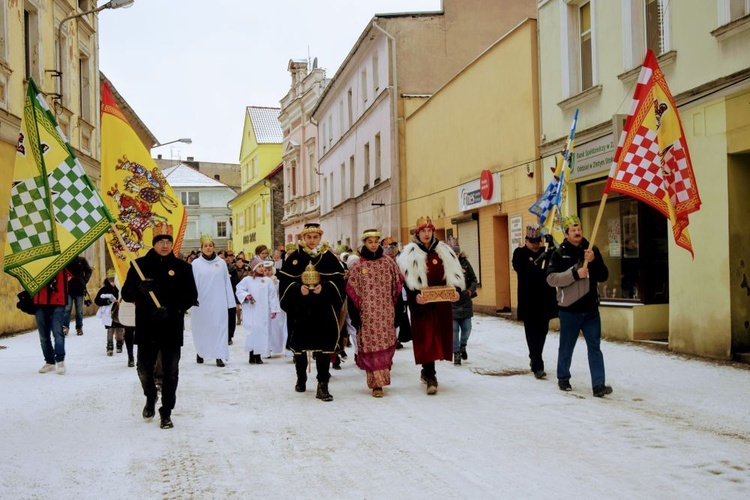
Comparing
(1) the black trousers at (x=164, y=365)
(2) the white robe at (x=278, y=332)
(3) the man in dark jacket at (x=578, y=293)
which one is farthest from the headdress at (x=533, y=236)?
(1) the black trousers at (x=164, y=365)

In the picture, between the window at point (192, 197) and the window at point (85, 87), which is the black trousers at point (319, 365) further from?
the window at point (192, 197)

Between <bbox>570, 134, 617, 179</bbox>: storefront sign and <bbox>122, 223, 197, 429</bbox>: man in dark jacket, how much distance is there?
7931 millimetres

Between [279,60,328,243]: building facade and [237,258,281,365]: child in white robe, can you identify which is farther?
[279,60,328,243]: building facade

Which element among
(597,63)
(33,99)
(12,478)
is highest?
(597,63)

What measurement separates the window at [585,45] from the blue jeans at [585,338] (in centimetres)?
709

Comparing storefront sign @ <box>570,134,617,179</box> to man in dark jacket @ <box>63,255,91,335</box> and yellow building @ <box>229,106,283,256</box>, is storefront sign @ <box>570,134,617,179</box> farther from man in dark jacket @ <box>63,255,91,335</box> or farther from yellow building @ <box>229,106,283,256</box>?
yellow building @ <box>229,106,283,256</box>

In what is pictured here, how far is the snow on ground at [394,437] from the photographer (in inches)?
202

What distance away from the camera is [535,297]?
10031mm

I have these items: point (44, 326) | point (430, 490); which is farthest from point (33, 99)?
point (430, 490)

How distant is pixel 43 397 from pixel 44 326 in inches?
81.4

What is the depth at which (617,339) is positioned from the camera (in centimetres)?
1309

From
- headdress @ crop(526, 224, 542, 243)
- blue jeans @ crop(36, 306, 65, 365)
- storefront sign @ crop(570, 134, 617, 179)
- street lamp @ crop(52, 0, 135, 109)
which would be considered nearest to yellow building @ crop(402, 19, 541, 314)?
storefront sign @ crop(570, 134, 617, 179)

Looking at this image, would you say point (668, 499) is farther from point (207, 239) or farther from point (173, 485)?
point (207, 239)

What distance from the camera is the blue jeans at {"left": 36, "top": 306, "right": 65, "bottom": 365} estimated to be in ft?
35.2
